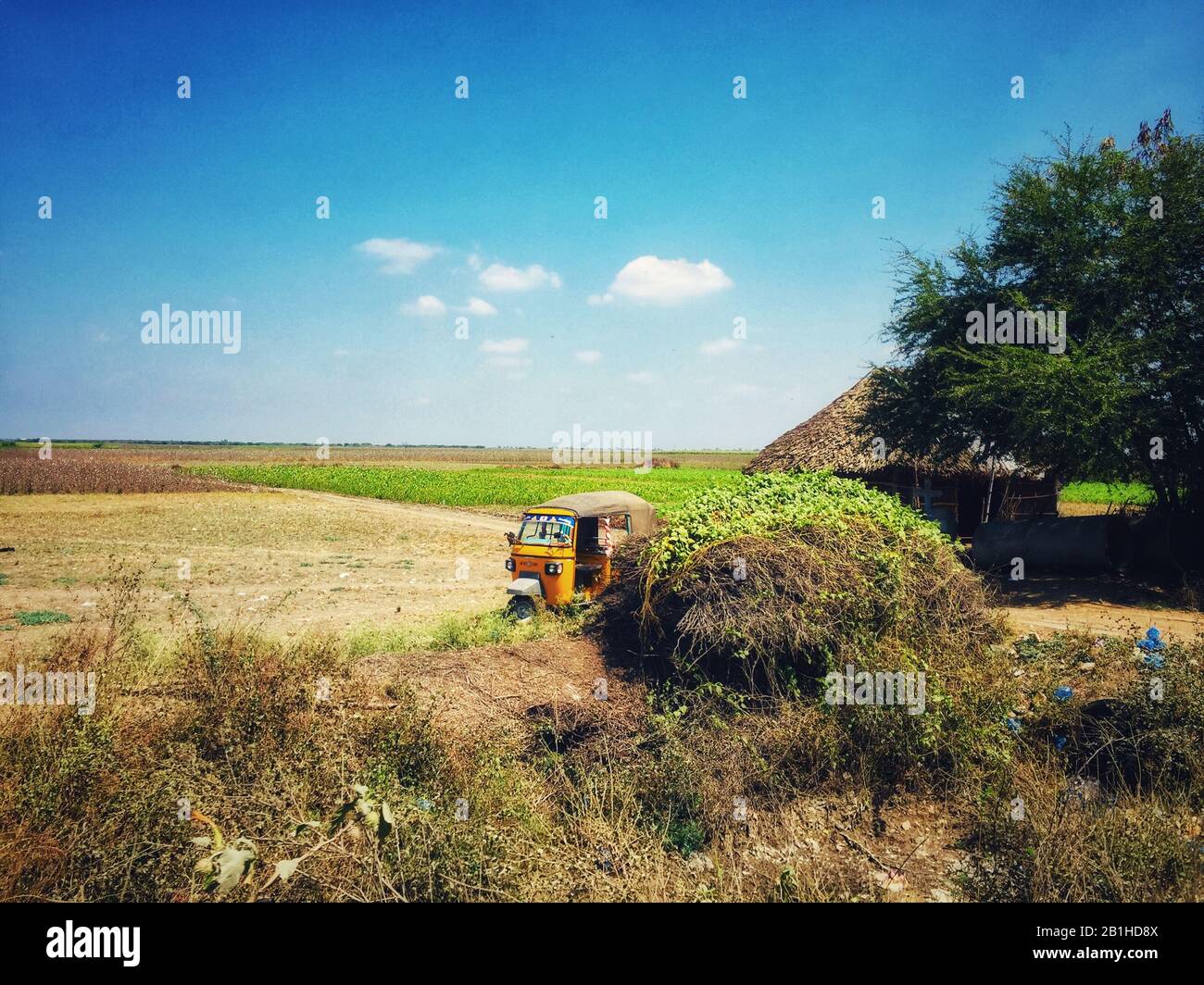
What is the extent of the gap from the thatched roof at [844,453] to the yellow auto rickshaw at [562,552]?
667 centimetres

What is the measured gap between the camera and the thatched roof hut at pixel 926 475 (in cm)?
1825

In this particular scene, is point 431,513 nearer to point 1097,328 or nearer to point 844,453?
point 844,453

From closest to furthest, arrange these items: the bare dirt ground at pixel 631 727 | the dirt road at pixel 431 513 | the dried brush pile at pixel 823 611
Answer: the bare dirt ground at pixel 631 727 < the dried brush pile at pixel 823 611 < the dirt road at pixel 431 513

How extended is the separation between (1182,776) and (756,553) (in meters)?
3.94

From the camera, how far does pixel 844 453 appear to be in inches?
742

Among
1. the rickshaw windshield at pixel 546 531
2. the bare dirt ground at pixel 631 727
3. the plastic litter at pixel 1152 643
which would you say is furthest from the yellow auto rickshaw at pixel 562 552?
the plastic litter at pixel 1152 643

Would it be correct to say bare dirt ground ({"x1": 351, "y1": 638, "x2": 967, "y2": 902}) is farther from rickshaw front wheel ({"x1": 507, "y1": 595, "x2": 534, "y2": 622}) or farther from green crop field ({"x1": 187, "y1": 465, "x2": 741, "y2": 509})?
green crop field ({"x1": 187, "y1": 465, "x2": 741, "y2": 509})

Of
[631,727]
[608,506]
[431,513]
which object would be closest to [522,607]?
[608,506]

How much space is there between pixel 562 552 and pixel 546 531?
561 mm

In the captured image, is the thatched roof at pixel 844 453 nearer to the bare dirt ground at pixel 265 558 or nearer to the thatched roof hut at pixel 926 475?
the thatched roof hut at pixel 926 475

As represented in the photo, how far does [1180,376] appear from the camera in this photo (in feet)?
43.5
